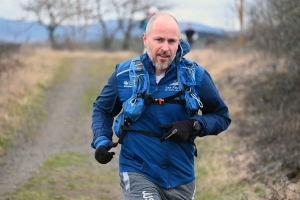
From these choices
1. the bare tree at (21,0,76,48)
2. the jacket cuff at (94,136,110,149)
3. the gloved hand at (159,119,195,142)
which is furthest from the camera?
the bare tree at (21,0,76,48)

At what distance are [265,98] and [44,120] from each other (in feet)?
15.8

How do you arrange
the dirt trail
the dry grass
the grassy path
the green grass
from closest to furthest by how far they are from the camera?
1. the dry grass
2. the green grass
3. the grassy path
4. the dirt trail

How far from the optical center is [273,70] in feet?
42.8

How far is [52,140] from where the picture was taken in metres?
10.8

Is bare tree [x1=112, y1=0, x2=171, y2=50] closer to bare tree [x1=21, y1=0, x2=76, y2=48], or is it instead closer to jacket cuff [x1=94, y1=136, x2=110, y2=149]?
bare tree [x1=21, y1=0, x2=76, y2=48]

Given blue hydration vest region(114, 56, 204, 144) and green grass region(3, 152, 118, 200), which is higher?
blue hydration vest region(114, 56, 204, 144)

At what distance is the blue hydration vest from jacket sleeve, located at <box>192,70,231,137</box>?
8 cm

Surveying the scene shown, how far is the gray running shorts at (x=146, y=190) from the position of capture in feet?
12.5

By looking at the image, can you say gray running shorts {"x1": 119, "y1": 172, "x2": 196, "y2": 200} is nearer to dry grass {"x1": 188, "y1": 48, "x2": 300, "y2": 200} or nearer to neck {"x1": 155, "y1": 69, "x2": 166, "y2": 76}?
neck {"x1": 155, "y1": 69, "x2": 166, "y2": 76}

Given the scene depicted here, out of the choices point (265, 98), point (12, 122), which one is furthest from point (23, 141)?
point (265, 98)

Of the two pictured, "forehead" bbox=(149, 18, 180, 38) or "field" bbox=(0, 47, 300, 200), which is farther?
"field" bbox=(0, 47, 300, 200)

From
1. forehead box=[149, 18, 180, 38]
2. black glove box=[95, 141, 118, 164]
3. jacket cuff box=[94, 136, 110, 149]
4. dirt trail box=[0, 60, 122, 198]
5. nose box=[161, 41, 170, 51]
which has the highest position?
forehead box=[149, 18, 180, 38]

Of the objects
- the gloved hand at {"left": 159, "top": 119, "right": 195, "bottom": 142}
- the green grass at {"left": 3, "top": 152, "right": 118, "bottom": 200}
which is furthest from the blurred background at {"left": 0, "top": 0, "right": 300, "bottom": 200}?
the gloved hand at {"left": 159, "top": 119, "right": 195, "bottom": 142}

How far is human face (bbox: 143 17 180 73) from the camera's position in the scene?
3.82 m
